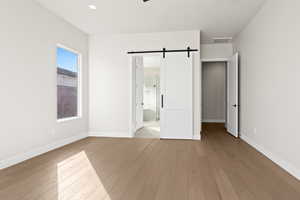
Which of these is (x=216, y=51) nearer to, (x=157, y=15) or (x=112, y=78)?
(x=157, y=15)

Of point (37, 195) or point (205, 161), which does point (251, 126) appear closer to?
point (205, 161)

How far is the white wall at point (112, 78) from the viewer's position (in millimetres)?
5301

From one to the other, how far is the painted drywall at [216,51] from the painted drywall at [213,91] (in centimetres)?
229

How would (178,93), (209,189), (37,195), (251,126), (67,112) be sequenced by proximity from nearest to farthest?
(37,195)
(209,189)
(251,126)
(67,112)
(178,93)

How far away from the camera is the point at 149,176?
2592mm

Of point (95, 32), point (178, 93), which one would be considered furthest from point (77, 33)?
point (178, 93)

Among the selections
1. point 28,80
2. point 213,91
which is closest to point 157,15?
point 28,80

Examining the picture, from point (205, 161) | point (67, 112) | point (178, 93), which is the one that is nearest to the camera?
point (205, 161)

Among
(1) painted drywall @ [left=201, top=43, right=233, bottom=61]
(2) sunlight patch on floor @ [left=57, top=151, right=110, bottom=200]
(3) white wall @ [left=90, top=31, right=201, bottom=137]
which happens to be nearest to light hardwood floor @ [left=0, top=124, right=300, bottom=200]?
(2) sunlight patch on floor @ [left=57, top=151, right=110, bottom=200]

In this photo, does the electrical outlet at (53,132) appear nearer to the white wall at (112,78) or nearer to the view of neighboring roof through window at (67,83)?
the view of neighboring roof through window at (67,83)

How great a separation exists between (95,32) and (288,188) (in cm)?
529

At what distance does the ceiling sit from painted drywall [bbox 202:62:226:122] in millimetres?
3350

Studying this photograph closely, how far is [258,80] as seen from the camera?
392 cm

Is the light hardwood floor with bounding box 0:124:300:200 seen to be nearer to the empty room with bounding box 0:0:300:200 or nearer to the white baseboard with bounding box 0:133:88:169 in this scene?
the empty room with bounding box 0:0:300:200
